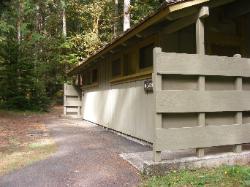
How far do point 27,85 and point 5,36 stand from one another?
575 cm

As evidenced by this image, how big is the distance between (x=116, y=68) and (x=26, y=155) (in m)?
4.86

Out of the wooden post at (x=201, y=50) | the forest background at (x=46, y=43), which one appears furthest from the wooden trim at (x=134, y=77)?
the forest background at (x=46, y=43)

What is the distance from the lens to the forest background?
20.7m

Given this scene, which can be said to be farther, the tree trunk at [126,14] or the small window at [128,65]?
the tree trunk at [126,14]

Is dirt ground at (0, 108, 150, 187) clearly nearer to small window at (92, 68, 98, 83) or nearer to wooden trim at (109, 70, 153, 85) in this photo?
wooden trim at (109, 70, 153, 85)

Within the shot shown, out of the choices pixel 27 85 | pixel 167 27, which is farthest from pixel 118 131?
pixel 27 85

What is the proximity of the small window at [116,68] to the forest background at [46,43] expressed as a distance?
10.3 meters

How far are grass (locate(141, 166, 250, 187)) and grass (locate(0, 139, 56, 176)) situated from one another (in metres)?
2.77

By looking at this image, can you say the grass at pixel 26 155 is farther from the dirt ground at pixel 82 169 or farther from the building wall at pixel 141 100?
the building wall at pixel 141 100

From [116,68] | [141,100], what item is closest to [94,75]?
[116,68]

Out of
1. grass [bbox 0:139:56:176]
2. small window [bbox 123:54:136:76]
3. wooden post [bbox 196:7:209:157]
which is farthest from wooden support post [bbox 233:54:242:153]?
grass [bbox 0:139:56:176]

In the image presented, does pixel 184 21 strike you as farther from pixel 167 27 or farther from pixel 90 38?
pixel 90 38

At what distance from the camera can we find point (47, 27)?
31.8 m

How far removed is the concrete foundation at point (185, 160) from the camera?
6098 mm
